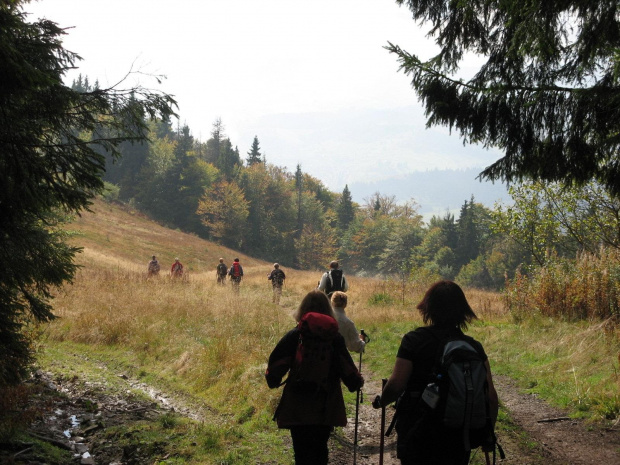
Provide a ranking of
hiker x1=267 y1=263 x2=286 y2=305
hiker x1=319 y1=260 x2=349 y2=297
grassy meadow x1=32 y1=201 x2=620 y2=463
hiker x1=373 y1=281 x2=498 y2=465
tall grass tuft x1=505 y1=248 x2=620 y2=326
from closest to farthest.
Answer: hiker x1=373 y1=281 x2=498 y2=465
grassy meadow x1=32 y1=201 x2=620 y2=463
tall grass tuft x1=505 y1=248 x2=620 y2=326
hiker x1=319 y1=260 x2=349 y2=297
hiker x1=267 y1=263 x2=286 y2=305

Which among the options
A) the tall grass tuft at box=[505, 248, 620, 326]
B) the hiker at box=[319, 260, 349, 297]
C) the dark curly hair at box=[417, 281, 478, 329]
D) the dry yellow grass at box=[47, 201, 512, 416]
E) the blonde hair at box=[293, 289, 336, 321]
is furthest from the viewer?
the hiker at box=[319, 260, 349, 297]

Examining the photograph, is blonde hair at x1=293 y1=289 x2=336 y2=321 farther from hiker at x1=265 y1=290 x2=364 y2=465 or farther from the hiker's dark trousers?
the hiker's dark trousers

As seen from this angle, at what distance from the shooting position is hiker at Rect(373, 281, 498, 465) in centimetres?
281

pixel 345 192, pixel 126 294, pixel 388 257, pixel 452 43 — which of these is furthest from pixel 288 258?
pixel 452 43

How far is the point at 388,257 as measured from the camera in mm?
82188

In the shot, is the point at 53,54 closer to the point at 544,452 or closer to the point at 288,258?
the point at 544,452

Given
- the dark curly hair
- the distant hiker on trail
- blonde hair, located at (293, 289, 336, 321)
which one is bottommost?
the distant hiker on trail

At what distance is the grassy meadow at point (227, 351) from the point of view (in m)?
5.94

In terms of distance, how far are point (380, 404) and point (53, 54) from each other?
19.4 feet

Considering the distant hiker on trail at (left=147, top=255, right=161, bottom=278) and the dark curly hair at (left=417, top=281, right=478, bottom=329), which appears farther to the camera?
the distant hiker on trail at (left=147, top=255, right=161, bottom=278)

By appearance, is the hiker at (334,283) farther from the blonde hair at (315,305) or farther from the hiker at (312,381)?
the hiker at (312,381)

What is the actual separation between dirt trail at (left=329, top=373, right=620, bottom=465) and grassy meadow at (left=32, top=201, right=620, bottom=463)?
35 cm

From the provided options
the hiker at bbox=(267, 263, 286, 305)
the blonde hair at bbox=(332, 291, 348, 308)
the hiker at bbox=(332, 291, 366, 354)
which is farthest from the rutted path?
the hiker at bbox=(267, 263, 286, 305)

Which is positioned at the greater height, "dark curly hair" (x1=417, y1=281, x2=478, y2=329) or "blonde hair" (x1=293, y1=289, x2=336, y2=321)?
"dark curly hair" (x1=417, y1=281, x2=478, y2=329)
